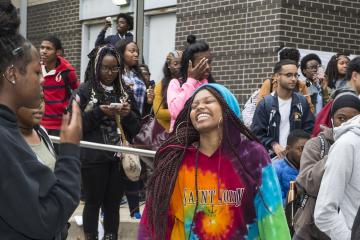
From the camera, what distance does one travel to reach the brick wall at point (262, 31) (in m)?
11.7

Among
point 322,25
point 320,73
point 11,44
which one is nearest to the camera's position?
point 11,44

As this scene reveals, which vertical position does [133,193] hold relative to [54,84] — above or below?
below

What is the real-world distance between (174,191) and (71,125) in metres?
1.70

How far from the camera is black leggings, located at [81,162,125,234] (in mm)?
7508

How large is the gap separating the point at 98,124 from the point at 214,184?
3004 millimetres

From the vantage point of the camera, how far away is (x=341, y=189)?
16.8 ft

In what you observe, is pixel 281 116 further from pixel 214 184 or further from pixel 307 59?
pixel 214 184

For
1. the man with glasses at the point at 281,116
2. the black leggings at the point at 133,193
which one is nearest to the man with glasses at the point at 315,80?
the man with glasses at the point at 281,116

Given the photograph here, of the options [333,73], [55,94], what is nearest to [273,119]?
[333,73]

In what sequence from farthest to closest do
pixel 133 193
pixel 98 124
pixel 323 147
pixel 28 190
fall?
pixel 133 193 → pixel 98 124 → pixel 323 147 → pixel 28 190

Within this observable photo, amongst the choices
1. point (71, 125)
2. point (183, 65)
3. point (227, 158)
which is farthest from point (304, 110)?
point (71, 125)

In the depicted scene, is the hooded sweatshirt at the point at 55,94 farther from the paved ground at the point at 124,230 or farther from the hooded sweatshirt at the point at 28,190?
the hooded sweatshirt at the point at 28,190

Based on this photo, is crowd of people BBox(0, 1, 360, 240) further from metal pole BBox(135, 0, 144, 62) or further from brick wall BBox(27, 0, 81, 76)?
brick wall BBox(27, 0, 81, 76)

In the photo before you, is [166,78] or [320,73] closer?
[166,78]
